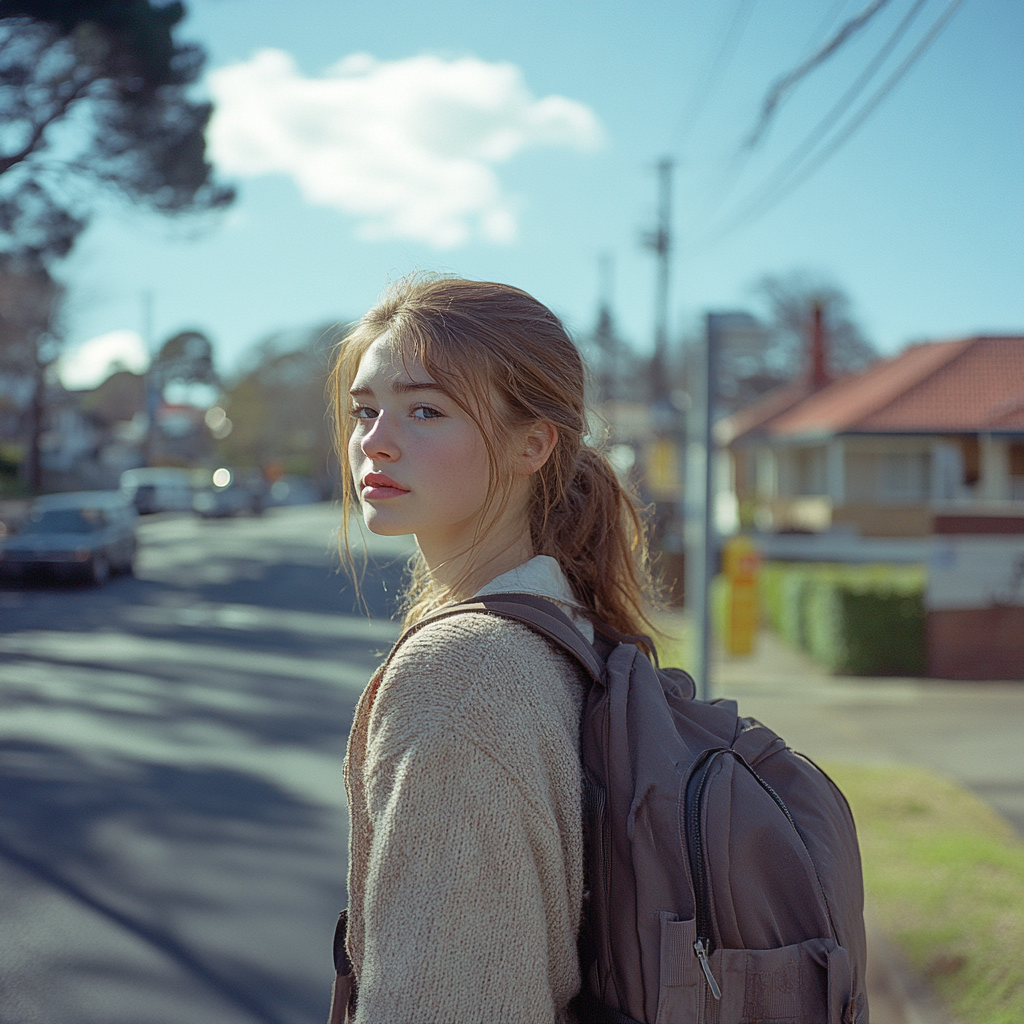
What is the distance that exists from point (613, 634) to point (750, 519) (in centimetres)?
3103

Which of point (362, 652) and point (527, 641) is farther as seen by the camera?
point (362, 652)

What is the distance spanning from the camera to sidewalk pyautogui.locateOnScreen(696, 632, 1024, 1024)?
3.58 metres

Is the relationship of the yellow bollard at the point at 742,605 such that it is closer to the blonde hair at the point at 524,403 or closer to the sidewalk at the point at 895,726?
the sidewalk at the point at 895,726

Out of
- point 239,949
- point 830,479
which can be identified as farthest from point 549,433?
point 830,479

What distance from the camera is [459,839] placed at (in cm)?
113

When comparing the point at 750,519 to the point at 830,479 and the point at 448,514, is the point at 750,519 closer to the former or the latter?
the point at 830,479

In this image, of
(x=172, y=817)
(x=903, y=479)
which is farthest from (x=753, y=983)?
(x=903, y=479)

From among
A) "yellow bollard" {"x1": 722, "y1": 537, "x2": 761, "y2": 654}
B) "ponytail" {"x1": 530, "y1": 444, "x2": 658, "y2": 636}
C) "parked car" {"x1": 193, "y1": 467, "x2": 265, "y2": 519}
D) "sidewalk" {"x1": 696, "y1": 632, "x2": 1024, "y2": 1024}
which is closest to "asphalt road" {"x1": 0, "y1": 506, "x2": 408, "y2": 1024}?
"ponytail" {"x1": 530, "y1": 444, "x2": 658, "y2": 636}

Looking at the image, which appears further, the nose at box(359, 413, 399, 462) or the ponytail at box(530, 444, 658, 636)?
the ponytail at box(530, 444, 658, 636)

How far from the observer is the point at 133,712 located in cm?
800

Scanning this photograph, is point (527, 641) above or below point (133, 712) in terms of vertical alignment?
above

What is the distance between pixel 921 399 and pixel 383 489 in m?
17.1

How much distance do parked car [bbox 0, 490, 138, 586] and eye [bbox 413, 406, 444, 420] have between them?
1710 centimetres

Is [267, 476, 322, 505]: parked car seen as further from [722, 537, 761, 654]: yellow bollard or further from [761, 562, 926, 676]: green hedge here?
[761, 562, 926, 676]: green hedge
